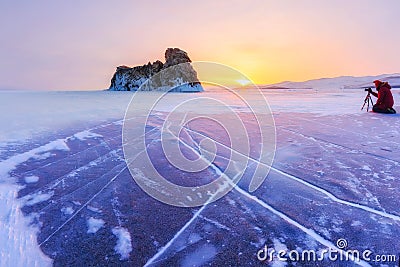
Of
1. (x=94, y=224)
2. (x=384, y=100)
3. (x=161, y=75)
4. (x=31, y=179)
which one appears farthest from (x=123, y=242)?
(x=161, y=75)

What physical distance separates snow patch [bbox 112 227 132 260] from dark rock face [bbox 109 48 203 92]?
44517mm

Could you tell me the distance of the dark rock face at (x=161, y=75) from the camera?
50.5m

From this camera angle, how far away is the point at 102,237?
1786 mm

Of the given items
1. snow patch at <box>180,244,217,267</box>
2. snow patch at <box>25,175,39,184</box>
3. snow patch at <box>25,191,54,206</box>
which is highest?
snow patch at <box>25,175,39,184</box>

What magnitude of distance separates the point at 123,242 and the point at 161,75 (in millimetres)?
54689

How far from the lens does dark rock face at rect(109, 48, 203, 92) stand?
166ft

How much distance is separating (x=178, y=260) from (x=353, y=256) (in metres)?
1.18

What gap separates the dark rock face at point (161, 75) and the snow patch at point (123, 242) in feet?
146

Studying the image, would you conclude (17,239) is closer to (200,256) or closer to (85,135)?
(200,256)

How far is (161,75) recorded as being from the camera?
54.0 m

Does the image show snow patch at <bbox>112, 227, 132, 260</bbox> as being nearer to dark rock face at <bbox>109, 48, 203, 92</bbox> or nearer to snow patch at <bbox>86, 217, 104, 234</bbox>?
snow patch at <bbox>86, 217, 104, 234</bbox>

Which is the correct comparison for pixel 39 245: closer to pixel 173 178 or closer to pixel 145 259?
pixel 145 259

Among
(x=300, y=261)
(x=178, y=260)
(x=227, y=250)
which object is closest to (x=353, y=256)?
(x=300, y=261)

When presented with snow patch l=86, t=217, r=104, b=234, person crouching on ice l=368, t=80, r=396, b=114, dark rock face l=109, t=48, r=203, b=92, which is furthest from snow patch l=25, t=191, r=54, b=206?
dark rock face l=109, t=48, r=203, b=92
